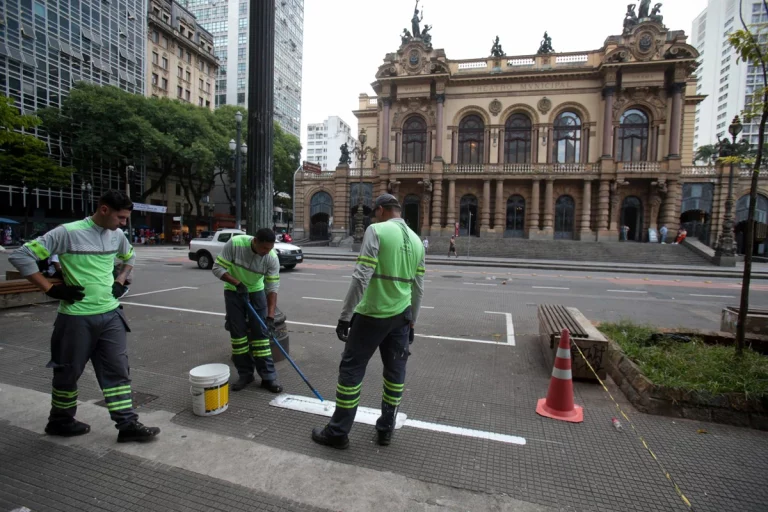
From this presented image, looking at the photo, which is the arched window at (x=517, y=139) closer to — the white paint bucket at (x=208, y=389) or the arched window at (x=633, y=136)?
the arched window at (x=633, y=136)

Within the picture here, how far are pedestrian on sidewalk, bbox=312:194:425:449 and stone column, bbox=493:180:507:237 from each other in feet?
105

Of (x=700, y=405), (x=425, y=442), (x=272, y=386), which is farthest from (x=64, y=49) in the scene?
(x=700, y=405)

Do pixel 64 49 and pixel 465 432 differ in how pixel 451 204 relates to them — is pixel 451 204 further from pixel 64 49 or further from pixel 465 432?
pixel 64 49

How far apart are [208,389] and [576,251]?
95.1 ft

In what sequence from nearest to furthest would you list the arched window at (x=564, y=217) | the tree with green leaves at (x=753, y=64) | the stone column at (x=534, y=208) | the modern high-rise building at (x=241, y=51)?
the tree with green leaves at (x=753, y=64) → the stone column at (x=534, y=208) → the arched window at (x=564, y=217) → the modern high-rise building at (x=241, y=51)

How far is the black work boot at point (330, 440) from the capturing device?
3.14 meters

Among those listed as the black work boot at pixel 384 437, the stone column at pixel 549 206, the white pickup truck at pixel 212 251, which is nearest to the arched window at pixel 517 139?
the stone column at pixel 549 206

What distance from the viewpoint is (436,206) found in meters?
34.5

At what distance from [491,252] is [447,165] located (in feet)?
30.9

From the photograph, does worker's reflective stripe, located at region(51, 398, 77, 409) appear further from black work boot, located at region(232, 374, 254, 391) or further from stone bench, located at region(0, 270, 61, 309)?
stone bench, located at region(0, 270, 61, 309)

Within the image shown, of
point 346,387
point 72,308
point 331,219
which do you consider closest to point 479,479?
point 346,387

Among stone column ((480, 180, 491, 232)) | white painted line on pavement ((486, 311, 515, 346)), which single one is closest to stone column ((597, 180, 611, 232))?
stone column ((480, 180, 491, 232))

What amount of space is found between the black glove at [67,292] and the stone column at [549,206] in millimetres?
33749

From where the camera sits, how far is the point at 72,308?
9.85ft
